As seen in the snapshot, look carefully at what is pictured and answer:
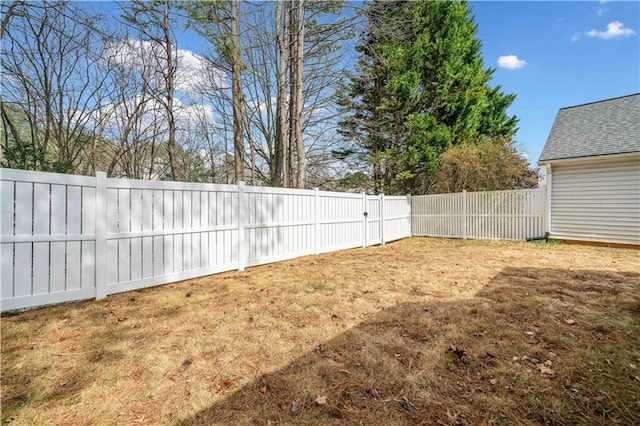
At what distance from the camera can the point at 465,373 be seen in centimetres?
197

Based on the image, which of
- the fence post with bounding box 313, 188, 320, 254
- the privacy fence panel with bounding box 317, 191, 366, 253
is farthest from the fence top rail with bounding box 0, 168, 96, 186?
the privacy fence panel with bounding box 317, 191, 366, 253

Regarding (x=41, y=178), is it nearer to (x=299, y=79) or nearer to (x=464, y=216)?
(x=299, y=79)

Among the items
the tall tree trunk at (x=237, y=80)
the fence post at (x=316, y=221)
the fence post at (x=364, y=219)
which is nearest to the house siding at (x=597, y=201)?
the fence post at (x=364, y=219)

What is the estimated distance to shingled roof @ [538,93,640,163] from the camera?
7453mm

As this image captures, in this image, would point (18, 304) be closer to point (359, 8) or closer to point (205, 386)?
point (205, 386)

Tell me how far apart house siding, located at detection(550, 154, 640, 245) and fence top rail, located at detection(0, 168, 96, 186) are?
10.7m

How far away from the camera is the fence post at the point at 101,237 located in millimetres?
3441

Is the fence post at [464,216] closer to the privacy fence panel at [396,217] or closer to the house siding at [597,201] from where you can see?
the privacy fence panel at [396,217]

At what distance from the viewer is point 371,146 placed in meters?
12.8

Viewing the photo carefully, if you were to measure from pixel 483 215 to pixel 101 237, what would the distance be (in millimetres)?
9861

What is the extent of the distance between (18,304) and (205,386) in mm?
2659

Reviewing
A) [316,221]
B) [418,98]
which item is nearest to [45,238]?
[316,221]

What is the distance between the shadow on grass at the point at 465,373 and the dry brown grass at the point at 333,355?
1 centimetres

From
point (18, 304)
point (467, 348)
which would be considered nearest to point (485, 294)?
point (467, 348)
